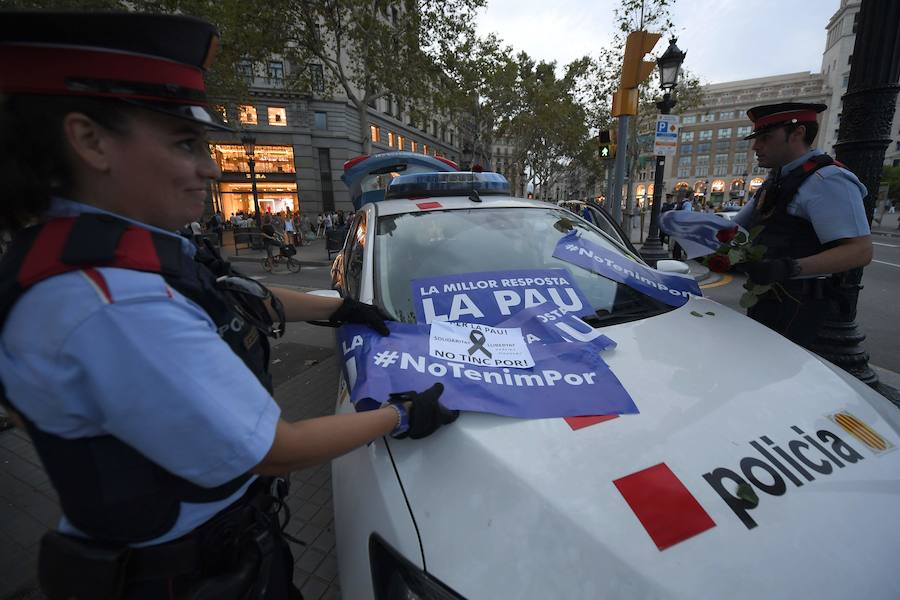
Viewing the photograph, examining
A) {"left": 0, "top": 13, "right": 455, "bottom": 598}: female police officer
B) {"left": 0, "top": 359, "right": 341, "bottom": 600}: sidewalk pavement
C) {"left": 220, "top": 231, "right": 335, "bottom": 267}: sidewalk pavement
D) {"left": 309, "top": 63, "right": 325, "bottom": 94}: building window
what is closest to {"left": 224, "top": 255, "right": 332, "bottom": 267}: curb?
{"left": 220, "top": 231, "right": 335, "bottom": 267}: sidewalk pavement

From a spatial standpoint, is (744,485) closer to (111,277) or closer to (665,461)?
(665,461)

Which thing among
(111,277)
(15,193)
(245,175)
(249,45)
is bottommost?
(111,277)

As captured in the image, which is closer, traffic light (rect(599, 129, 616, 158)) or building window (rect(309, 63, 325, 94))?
traffic light (rect(599, 129, 616, 158))

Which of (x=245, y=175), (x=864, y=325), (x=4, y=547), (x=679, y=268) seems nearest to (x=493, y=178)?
(x=679, y=268)

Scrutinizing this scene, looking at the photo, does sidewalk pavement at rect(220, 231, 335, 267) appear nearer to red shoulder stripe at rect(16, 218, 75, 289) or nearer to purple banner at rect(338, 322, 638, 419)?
purple banner at rect(338, 322, 638, 419)

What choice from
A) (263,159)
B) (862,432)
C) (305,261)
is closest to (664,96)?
(862,432)

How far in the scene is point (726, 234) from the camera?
248 cm

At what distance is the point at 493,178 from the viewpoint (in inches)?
127

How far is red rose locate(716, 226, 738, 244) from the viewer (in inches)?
97.5

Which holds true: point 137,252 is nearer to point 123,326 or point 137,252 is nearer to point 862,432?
point 123,326

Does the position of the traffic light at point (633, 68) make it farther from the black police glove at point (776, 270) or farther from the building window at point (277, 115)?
the building window at point (277, 115)

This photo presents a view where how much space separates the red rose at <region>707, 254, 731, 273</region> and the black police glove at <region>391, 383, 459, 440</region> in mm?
2030

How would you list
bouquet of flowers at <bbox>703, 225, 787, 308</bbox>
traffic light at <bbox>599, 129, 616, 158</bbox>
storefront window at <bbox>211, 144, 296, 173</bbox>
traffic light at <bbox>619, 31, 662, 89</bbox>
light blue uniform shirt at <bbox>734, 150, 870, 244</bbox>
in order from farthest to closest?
storefront window at <bbox>211, 144, 296, 173</bbox>, traffic light at <bbox>599, 129, 616, 158</bbox>, traffic light at <bbox>619, 31, 662, 89</bbox>, bouquet of flowers at <bbox>703, 225, 787, 308</bbox>, light blue uniform shirt at <bbox>734, 150, 870, 244</bbox>

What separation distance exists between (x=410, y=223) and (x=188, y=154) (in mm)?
1592
